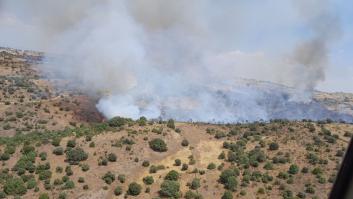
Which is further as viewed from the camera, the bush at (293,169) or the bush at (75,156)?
the bush at (75,156)

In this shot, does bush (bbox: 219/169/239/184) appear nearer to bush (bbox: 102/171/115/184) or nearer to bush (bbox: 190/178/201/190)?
bush (bbox: 190/178/201/190)

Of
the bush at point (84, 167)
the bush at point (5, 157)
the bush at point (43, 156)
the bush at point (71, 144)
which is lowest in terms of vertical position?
the bush at point (84, 167)

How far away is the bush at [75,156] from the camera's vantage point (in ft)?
249

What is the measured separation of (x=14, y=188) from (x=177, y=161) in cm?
2391

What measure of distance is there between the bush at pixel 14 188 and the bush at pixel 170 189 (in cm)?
1806

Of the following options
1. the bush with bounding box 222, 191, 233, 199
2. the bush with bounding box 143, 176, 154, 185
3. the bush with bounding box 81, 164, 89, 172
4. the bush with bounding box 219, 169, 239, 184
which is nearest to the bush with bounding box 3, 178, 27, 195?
the bush with bounding box 81, 164, 89, 172

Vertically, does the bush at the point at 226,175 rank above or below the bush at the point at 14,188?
above

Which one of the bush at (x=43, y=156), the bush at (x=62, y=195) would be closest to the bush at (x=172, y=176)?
the bush at (x=62, y=195)

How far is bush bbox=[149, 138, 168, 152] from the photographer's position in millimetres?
80875

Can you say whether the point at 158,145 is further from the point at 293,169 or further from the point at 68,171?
the point at 293,169

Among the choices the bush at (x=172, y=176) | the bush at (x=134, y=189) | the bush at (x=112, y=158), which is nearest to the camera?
the bush at (x=134, y=189)

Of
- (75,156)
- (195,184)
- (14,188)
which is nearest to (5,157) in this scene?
(75,156)

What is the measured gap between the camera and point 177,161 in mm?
76938

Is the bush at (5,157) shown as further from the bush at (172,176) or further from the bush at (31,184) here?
the bush at (172,176)
